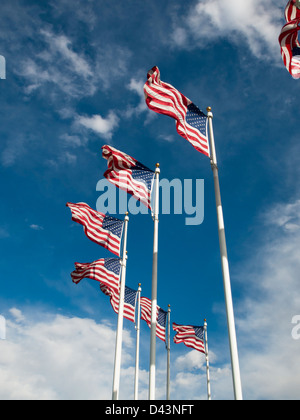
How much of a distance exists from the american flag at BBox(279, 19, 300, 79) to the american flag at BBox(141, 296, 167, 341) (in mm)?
20909

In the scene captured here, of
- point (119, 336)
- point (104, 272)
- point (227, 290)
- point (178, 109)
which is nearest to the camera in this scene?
point (227, 290)

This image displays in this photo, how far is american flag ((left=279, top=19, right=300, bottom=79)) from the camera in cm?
1129

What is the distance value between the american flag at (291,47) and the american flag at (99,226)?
14184 millimetres

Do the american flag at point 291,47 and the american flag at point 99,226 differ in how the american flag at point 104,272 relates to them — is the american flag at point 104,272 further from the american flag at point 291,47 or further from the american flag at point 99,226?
the american flag at point 291,47

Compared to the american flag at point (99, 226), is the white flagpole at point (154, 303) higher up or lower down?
lower down

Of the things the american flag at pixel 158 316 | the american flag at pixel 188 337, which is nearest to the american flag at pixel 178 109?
the american flag at pixel 158 316

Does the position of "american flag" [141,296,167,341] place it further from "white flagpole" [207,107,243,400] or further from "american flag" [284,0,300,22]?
"american flag" [284,0,300,22]

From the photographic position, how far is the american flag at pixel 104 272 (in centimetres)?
2284

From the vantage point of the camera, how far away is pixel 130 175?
61.6ft

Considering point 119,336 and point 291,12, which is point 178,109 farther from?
point 119,336

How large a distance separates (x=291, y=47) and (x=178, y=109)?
4.75 metres

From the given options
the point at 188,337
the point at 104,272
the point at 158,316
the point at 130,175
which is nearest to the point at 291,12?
the point at 130,175
